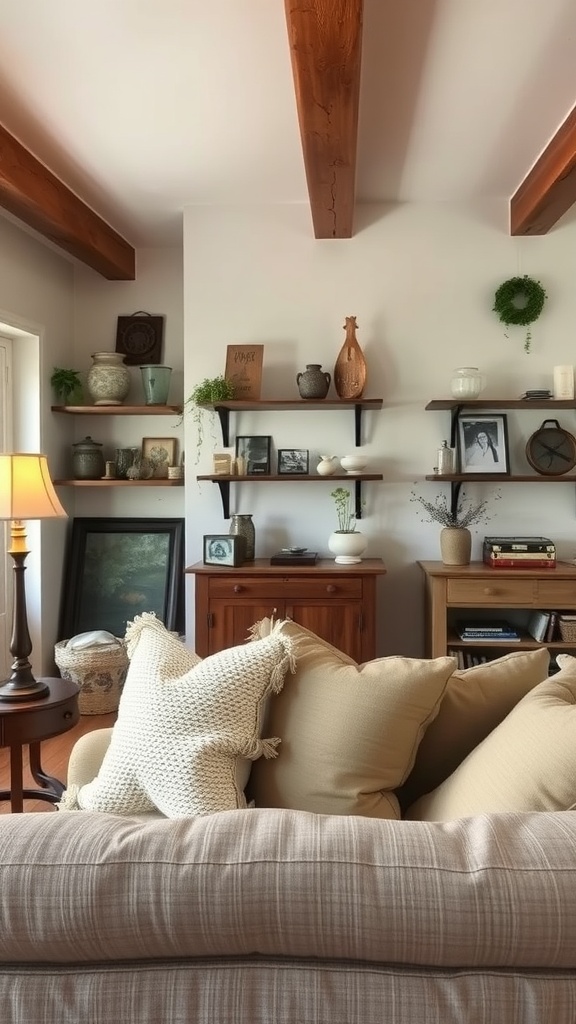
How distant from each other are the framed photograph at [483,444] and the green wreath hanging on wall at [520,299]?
50 cm

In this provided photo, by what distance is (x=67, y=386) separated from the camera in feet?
13.8

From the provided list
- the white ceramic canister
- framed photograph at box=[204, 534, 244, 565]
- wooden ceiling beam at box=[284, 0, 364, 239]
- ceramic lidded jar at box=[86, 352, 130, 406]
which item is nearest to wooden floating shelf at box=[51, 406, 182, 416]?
ceramic lidded jar at box=[86, 352, 130, 406]

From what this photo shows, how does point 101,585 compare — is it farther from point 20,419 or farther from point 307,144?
point 307,144

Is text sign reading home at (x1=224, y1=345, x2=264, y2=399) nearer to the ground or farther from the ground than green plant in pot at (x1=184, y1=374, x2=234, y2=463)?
farther from the ground

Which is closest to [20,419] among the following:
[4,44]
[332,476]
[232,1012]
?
[332,476]

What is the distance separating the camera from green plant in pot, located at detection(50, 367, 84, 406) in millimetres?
4188

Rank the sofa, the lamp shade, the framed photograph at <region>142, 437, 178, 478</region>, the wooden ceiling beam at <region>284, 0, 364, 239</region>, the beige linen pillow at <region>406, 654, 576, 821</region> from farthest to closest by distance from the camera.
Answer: the framed photograph at <region>142, 437, 178, 478</region> < the lamp shade < the wooden ceiling beam at <region>284, 0, 364, 239</region> < the beige linen pillow at <region>406, 654, 576, 821</region> < the sofa

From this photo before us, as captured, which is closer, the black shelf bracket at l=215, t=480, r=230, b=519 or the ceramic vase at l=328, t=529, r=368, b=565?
the ceramic vase at l=328, t=529, r=368, b=565

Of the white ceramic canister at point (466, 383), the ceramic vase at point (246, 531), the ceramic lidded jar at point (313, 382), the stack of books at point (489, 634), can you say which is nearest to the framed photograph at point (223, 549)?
the ceramic vase at point (246, 531)

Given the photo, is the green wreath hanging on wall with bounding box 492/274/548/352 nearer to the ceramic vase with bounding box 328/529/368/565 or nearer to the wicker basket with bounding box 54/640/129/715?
the ceramic vase with bounding box 328/529/368/565

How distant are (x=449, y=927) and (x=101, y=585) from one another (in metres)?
3.79

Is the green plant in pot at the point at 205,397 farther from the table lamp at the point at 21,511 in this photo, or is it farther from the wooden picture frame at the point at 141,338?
the table lamp at the point at 21,511

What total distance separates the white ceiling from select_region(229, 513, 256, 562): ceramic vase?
1621 millimetres

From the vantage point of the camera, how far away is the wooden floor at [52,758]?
2.85m
